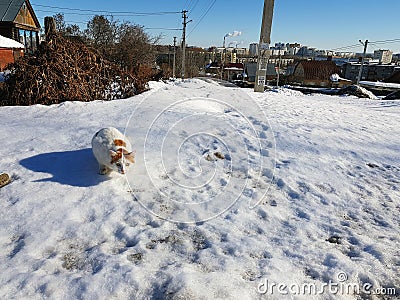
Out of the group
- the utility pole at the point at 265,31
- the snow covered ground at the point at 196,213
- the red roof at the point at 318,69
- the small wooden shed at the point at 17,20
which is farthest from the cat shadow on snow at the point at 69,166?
the red roof at the point at 318,69

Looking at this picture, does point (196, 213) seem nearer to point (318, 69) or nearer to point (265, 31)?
point (265, 31)

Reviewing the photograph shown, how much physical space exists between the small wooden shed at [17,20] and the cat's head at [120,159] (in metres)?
24.6

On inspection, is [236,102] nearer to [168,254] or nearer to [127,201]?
[127,201]

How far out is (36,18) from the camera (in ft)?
89.9

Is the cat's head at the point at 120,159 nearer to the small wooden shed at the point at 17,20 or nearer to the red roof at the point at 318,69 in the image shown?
the small wooden shed at the point at 17,20

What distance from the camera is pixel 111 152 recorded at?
3.05m

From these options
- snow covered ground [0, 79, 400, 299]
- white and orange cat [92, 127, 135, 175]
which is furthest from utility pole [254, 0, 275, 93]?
white and orange cat [92, 127, 135, 175]

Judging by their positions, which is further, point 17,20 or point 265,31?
point 17,20

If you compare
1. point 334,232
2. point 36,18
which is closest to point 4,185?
point 334,232

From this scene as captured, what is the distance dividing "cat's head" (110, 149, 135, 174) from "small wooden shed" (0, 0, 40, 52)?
2455cm

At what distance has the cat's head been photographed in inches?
120

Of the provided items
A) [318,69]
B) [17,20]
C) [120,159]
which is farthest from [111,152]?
[318,69]

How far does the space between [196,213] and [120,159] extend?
105cm

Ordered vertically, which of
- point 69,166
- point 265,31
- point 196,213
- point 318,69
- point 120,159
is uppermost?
point 318,69
